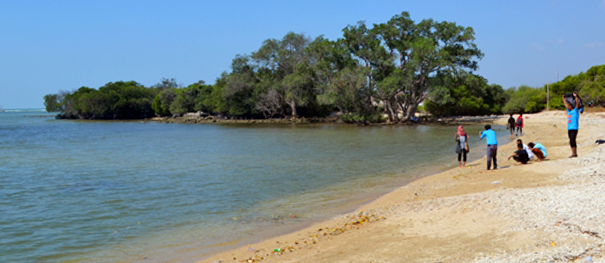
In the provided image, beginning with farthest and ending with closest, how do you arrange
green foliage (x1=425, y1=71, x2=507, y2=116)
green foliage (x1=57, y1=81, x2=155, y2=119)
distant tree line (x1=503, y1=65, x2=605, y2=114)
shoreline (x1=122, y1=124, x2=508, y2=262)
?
green foliage (x1=57, y1=81, x2=155, y2=119)
green foliage (x1=425, y1=71, x2=507, y2=116)
distant tree line (x1=503, y1=65, x2=605, y2=114)
shoreline (x1=122, y1=124, x2=508, y2=262)

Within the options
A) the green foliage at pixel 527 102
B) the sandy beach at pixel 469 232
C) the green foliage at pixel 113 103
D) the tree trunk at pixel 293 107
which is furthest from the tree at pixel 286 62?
the sandy beach at pixel 469 232

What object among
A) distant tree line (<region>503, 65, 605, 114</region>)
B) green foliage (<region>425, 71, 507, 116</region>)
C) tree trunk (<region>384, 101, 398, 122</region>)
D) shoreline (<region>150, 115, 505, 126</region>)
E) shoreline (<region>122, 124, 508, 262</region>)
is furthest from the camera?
green foliage (<region>425, 71, 507, 116</region>)

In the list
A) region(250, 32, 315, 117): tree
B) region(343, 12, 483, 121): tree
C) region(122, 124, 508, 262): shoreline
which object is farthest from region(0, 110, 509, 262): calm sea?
region(250, 32, 315, 117): tree

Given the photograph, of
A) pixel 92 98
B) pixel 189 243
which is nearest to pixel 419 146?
pixel 189 243

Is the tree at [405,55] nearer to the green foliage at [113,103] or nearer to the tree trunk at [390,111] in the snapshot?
the tree trunk at [390,111]

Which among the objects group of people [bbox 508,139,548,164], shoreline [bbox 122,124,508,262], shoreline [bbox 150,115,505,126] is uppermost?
shoreline [bbox 150,115,505,126]

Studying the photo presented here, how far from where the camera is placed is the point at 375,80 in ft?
170

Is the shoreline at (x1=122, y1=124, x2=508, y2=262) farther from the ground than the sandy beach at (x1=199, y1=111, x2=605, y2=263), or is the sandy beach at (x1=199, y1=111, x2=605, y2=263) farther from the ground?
the sandy beach at (x1=199, y1=111, x2=605, y2=263)

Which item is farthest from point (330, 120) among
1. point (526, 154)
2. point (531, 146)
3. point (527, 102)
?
point (526, 154)

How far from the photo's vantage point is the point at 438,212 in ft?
24.7

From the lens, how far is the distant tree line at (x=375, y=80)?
4762 centimetres

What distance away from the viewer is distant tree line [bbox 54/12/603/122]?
4762 centimetres

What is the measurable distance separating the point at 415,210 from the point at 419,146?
17.7m

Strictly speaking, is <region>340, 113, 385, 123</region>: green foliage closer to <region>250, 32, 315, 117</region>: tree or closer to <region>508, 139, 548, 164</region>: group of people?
<region>250, 32, 315, 117</region>: tree
